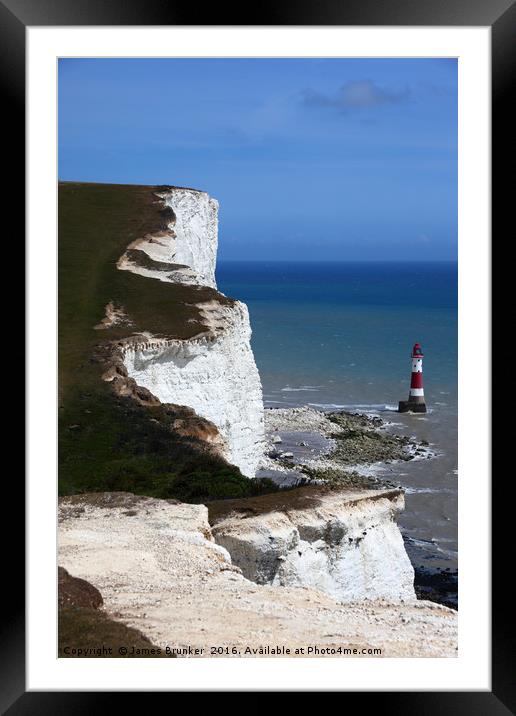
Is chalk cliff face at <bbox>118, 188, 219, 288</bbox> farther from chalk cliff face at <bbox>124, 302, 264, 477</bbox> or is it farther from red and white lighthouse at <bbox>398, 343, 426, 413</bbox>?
red and white lighthouse at <bbox>398, 343, 426, 413</bbox>

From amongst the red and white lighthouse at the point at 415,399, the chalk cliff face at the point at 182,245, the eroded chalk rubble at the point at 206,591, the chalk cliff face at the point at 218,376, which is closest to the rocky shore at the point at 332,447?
the chalk cliff face at the point at 218,376

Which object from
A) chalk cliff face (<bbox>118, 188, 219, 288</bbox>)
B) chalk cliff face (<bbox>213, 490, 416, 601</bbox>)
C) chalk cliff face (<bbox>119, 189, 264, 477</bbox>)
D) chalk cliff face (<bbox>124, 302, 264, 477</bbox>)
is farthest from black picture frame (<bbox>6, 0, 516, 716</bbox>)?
chalk cliff face (<bbox>118, 188, 219, 288</bbox>)

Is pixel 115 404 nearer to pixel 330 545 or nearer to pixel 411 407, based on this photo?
pixel 330 545

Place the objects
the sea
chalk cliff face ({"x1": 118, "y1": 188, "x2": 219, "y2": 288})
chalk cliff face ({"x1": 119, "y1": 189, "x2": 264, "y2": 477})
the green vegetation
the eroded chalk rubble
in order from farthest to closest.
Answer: chalk cliff face ({"x1": 118, "y1": 188, "x2": 219, "y2": 288}), the sea, chalk cliff face ({"x1": 119, "y1": 189, "x2": 264, "y2": 477}), the green vegetation, the eroded chalk rubble
